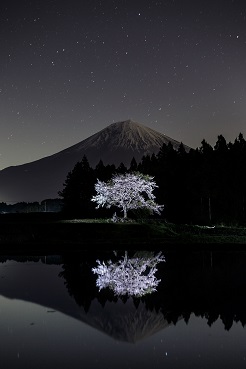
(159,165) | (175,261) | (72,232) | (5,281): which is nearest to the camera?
(5,281)

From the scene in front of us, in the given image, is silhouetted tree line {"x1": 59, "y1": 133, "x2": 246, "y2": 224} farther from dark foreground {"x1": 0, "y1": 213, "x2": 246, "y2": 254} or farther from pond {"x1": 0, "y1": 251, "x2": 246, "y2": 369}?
pond {"x1": 0, "y1": 251, "x2": 246, "y2": 369}

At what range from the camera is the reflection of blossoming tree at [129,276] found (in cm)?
1627

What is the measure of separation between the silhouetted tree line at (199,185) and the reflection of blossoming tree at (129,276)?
1636 inches

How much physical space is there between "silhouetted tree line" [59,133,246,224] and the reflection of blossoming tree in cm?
4155

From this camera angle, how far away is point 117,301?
1416 cm

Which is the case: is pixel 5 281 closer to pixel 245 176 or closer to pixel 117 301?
pixel 117 301

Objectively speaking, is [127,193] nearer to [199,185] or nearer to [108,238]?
[108,238]

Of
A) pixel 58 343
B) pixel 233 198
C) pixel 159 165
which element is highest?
pixel 159 165

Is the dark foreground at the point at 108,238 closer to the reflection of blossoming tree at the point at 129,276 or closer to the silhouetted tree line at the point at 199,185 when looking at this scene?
the reflection of blossoming tree at the point at 129,276

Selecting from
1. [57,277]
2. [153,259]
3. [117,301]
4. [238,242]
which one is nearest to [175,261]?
[153,259]

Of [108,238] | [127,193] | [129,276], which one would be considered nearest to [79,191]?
[127,193]

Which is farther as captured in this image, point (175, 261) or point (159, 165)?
point (159, 165)

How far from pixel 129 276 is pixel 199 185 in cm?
5421

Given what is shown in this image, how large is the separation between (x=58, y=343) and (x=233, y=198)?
64.4m
